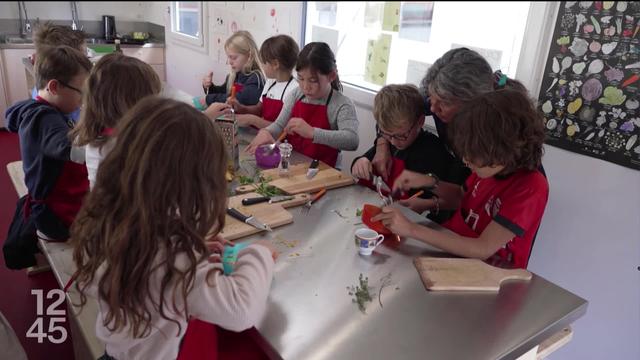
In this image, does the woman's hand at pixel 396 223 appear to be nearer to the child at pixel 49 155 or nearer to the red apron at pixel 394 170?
the red apron at pixel 394 170

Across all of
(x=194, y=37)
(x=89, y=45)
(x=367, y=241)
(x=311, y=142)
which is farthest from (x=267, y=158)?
(x=89, y=45)

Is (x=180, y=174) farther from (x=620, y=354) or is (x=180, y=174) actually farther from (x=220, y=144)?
(x=620, y=354)

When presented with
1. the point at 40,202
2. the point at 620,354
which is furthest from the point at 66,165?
the point at 620,354

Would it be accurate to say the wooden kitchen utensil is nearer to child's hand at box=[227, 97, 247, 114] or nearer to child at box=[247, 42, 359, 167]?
child at box=[247, 42, 359, 167]

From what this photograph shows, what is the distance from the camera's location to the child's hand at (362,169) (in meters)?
1.52

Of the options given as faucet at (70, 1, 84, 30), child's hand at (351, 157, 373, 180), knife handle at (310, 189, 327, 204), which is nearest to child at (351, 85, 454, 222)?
child's hand at (351, 157, 373, 180)

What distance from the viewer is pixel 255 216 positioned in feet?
3.94

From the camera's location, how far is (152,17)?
16.2 ft

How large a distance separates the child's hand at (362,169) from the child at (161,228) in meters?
0.79

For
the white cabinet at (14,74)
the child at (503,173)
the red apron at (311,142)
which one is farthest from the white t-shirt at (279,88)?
the white cabinet at (14,74)

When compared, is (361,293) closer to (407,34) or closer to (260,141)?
(260,141)

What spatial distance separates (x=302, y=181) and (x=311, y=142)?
0.45 meters

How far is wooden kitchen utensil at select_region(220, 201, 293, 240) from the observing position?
3.67ft

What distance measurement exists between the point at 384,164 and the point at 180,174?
0.99 meters
